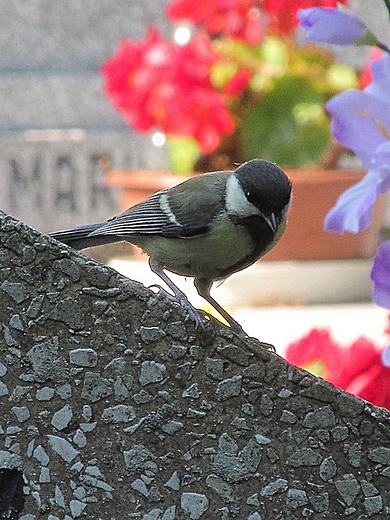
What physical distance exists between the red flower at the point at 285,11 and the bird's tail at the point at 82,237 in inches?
47.9

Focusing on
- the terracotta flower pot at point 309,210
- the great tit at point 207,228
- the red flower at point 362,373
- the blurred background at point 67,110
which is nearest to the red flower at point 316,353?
the red flower at point 362,373

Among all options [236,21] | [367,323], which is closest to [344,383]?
[367,323]

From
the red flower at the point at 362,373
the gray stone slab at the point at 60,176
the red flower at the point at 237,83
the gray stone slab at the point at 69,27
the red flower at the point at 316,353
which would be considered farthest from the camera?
the gray stone slab at the point at 69,27

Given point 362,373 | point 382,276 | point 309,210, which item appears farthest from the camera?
point 309,210

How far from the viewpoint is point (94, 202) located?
2.88 m

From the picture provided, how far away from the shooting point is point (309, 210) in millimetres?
2072

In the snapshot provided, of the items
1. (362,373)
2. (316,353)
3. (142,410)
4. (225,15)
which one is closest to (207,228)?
(316,353)

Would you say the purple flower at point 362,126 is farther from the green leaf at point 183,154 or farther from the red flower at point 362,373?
the green leaf at point 183,154

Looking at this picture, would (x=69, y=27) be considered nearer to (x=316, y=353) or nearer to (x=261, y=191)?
(x=261, y=191)

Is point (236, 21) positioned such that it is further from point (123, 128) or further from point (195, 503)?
point (195, 503)

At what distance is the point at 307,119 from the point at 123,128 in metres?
1.06

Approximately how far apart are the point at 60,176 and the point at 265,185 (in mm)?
2095

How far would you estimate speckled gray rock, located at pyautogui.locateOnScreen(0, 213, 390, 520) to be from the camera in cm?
55

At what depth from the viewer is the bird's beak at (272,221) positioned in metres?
0.94
